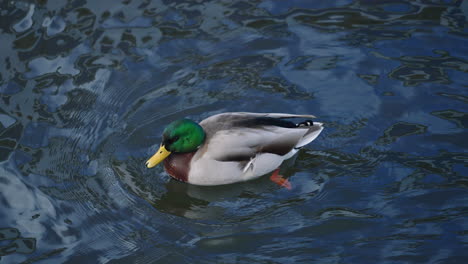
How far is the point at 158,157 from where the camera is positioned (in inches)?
277

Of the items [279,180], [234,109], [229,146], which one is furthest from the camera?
[234,109]

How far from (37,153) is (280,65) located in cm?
318

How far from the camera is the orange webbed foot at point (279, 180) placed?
7020 millimetres

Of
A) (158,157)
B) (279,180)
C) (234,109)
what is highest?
(234,109)

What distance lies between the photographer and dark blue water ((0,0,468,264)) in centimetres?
632

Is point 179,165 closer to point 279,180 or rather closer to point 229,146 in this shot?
point 229,146

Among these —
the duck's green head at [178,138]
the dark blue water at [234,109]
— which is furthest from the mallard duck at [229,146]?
the dark blue water at [234,109]

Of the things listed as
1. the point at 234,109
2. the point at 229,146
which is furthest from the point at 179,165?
the point at 234,109

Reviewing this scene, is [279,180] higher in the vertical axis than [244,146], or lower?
lower

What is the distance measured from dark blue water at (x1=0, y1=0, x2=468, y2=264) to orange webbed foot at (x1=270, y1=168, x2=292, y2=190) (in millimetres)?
65

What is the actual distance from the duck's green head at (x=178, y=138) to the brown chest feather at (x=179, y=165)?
3.7 inches

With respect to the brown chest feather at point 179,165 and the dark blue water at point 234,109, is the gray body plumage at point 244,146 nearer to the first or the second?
the brown chest feather at point 179,165

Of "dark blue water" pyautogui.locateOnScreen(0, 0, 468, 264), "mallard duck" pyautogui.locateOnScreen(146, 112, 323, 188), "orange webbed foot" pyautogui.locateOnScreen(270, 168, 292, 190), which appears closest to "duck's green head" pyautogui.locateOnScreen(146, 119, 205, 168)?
"mallard duck" pyautogui.locateOnScreen(146, 112, 323, 188)

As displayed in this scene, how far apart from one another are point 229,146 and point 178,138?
1.76ft
